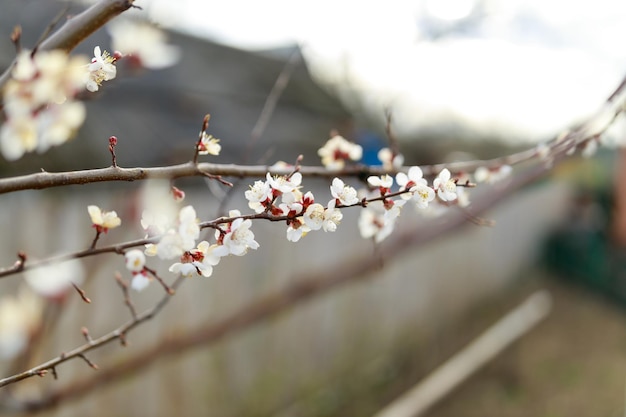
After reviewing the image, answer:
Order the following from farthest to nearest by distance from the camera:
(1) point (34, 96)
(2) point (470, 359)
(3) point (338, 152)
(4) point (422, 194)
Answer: (2) point (470, 359), (3) point (338, 152), (4) point (422, 194), (1) point (34, 96)

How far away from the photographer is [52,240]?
2080mm

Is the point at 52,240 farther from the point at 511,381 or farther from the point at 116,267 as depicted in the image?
the point at 511,381

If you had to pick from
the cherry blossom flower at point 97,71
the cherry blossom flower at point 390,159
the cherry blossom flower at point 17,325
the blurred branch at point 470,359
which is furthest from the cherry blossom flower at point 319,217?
the blurred branch at point 470,359

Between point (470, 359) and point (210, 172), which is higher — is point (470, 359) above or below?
below

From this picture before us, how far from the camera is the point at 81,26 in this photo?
57cm

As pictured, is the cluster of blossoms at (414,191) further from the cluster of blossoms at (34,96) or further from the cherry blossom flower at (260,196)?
the cluster of blossoms at (34,96)

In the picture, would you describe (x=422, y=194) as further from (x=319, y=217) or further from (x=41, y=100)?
(x=41, y=100)

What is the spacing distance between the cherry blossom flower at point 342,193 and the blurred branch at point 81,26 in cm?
28

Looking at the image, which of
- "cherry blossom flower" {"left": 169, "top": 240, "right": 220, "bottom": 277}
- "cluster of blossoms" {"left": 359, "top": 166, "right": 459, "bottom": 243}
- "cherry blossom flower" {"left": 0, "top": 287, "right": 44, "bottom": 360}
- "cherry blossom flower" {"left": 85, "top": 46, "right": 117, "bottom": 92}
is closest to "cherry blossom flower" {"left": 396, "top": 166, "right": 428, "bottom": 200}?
"cluster of blossoms" {"left": 359, "top": 166, "right": 459, "bottom": 243}

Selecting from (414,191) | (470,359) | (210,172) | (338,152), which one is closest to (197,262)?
(210,172)

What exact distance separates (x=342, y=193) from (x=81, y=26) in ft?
1.05

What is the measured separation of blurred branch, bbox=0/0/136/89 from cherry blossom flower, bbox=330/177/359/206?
0.28 m

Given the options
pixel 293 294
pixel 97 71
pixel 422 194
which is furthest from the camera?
pixel 293 294

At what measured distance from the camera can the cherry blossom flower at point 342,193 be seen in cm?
61
